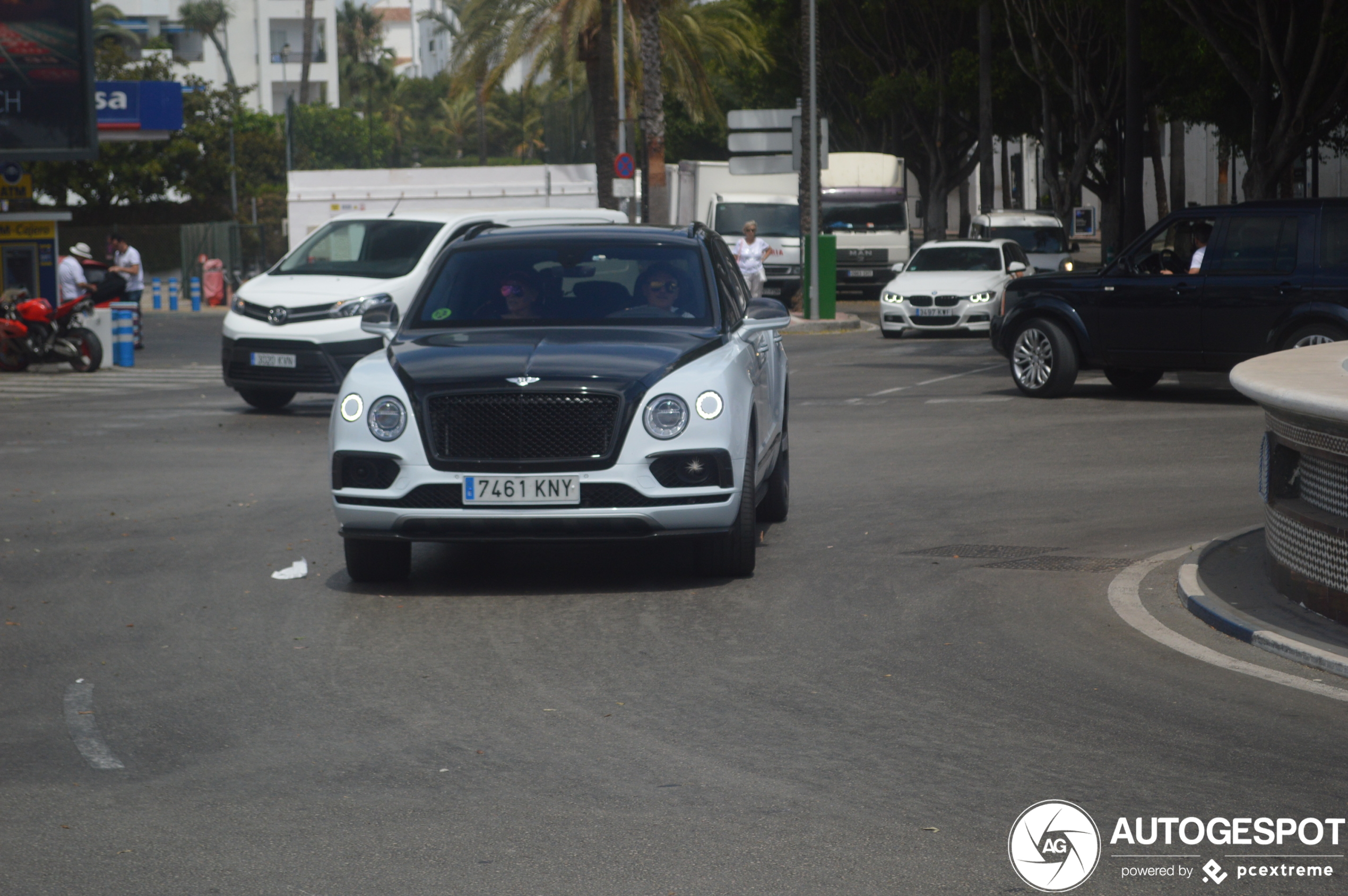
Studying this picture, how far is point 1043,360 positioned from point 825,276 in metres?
13.7

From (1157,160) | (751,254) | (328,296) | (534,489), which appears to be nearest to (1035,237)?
(751,254)

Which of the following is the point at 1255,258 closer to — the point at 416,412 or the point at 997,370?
the point at 997,370

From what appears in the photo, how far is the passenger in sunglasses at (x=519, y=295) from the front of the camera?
942cm

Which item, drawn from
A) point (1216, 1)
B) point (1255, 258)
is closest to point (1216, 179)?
point (1216, 1)

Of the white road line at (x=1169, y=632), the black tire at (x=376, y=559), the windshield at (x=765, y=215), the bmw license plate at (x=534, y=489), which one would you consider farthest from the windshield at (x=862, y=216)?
the bmw license plate at (x=534, y=489)

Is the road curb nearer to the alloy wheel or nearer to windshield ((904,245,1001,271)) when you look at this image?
the alloy wheel

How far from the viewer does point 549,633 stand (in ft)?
24.8

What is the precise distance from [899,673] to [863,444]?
801 cm

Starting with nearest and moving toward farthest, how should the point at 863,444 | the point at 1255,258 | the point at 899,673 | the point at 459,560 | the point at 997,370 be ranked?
the point at 899,673, the point at 459,560, the point at 863,444, the point at 1255,258, the point at 997,370

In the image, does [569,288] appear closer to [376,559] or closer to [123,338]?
[376,559]

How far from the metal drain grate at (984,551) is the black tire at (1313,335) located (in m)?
7.49

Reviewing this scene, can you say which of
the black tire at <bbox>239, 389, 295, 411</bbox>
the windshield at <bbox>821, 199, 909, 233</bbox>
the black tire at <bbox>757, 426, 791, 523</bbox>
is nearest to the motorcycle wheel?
the black tire at <bbox>239, 389, 295, 411</bbox>

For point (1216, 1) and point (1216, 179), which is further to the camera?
point (1216, 179)

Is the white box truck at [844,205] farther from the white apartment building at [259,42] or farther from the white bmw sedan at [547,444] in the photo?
the white apartment building at [259,42]
